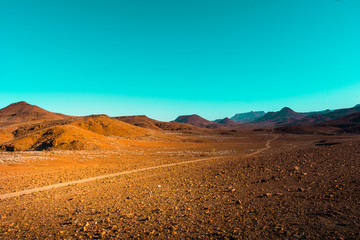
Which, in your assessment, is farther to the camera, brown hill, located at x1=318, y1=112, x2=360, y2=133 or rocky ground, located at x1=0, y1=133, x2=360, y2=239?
brown hill, located at x1=318, y1=112, x2=360, y2=133

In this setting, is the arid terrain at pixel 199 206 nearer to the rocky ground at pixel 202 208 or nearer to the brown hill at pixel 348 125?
the rocky ground at pixel 202 208

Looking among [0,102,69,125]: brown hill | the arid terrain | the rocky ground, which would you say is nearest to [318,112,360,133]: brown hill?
→ the arid terrain

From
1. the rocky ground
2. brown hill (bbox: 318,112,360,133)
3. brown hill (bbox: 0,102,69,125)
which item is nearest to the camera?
the rocky ground

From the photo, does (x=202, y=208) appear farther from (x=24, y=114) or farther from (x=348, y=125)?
(x=24, y=114)

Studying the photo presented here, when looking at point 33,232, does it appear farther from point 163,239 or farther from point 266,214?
point 266,214

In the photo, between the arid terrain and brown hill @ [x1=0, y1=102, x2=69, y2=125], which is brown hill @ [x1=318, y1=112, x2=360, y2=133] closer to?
the arid terrain

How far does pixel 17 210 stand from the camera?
9.12m

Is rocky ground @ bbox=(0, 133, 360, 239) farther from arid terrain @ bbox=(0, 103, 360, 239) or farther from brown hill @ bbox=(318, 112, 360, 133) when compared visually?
brown hill @ bbox=(318, 112, 360, 133)

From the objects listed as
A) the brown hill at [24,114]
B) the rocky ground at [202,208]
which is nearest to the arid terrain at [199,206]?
the rocky ground at [202,208]

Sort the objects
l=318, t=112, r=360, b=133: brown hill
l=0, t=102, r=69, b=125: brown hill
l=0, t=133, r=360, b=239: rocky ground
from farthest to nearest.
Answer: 1. l=0, t=102, r=69, b=125: brown hill
2. l=318, t=112, r=360, b=133: brown hill
3. l=0, t=133, r=360, b=239: rocky ground

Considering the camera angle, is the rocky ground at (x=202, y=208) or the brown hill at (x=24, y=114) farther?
the brown hill at (x=24, y=114)

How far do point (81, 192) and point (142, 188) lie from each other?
12.4 feet

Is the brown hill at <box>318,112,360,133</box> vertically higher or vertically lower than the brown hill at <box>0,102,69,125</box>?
lower

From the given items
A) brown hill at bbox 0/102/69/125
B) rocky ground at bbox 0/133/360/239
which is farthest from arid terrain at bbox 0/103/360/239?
brown hill at bbox 0/102/69/125
